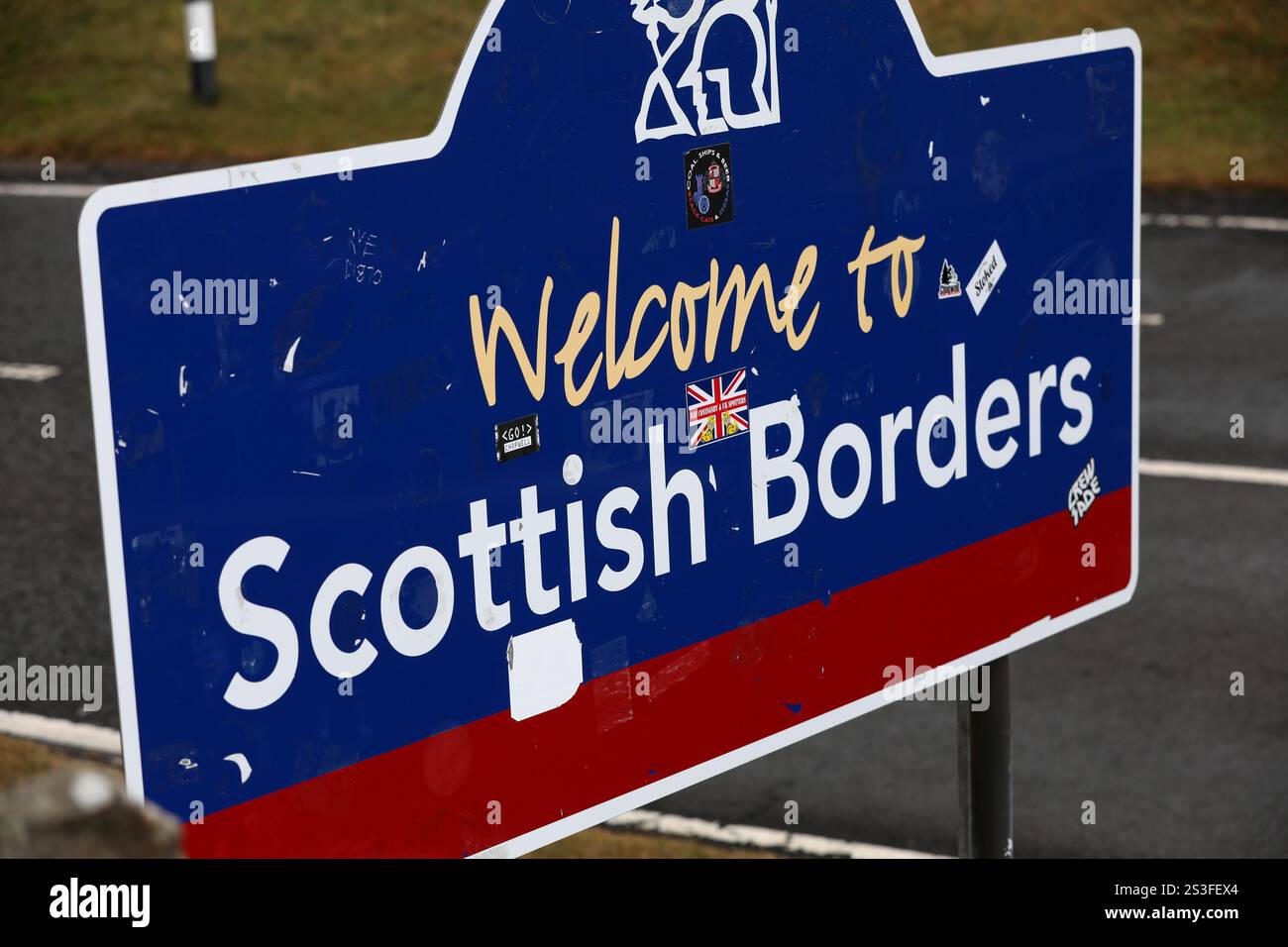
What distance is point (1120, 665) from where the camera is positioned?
7199 mm

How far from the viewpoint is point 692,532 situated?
196 cm

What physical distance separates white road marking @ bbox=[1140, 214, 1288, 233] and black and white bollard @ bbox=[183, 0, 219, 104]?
8711mm

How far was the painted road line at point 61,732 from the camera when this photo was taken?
664 centimetres

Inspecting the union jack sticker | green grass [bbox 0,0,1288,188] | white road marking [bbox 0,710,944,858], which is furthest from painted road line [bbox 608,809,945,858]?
green grass [bbox 0,0,1288,188]

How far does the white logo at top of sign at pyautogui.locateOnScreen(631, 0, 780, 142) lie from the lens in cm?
184

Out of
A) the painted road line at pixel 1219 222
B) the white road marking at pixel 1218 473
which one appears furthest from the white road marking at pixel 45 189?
the white road marking at pixel 1218 473

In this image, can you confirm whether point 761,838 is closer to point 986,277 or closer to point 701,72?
point 986,277

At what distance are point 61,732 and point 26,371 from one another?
4.98 metres

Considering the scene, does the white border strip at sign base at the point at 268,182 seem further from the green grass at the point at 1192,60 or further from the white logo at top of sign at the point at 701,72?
the green grass at the point at 1192,60

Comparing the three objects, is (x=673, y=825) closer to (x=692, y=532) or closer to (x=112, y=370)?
(x=692, y=532)

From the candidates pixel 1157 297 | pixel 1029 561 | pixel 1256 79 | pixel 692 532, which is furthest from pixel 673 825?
pixel 1256 79

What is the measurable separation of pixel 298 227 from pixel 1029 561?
1227mm

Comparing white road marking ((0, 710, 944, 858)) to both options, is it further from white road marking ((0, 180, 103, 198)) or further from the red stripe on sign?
white road marking ((0, 180, 103, 198))

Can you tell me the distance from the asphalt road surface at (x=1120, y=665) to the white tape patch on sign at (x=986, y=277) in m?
3.93
